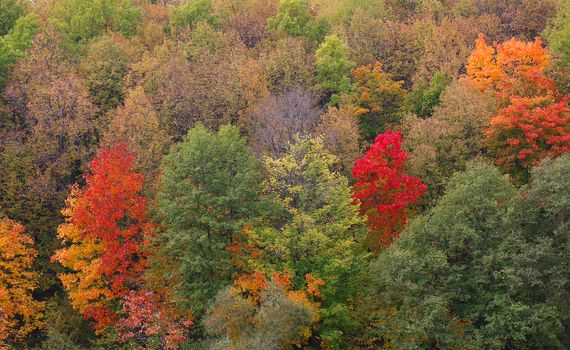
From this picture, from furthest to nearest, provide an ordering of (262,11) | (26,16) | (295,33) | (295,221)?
(262,11)
(295,33)
(26,16)
(295,221)

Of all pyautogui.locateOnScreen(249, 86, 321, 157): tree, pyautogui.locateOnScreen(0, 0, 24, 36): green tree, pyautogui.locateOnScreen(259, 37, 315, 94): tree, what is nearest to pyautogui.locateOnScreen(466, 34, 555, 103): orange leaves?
pyautogui.locateOnScreen(249, 86, 321, 157): tree

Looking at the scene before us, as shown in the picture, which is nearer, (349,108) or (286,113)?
(286,113)

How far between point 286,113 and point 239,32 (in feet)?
80.4

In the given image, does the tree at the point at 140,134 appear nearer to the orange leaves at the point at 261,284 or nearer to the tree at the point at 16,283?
the tree at the point at 16,283

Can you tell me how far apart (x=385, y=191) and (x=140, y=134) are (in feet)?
63.4

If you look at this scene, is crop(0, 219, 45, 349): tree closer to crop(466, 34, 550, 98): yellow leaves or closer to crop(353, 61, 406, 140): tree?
crop(353, 61, 406, 140): tree

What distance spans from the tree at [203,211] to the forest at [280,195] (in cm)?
16

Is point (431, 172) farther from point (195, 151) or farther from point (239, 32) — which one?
point (239, 32)

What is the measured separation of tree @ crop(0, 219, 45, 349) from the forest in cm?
16

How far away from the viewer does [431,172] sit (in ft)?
148

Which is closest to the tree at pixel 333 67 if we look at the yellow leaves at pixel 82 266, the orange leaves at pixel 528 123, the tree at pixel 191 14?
the orange leaves at pixel 528 123

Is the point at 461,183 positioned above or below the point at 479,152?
above

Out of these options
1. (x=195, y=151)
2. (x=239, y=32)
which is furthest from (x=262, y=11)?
(x=195, y=151)

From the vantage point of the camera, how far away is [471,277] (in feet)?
112
